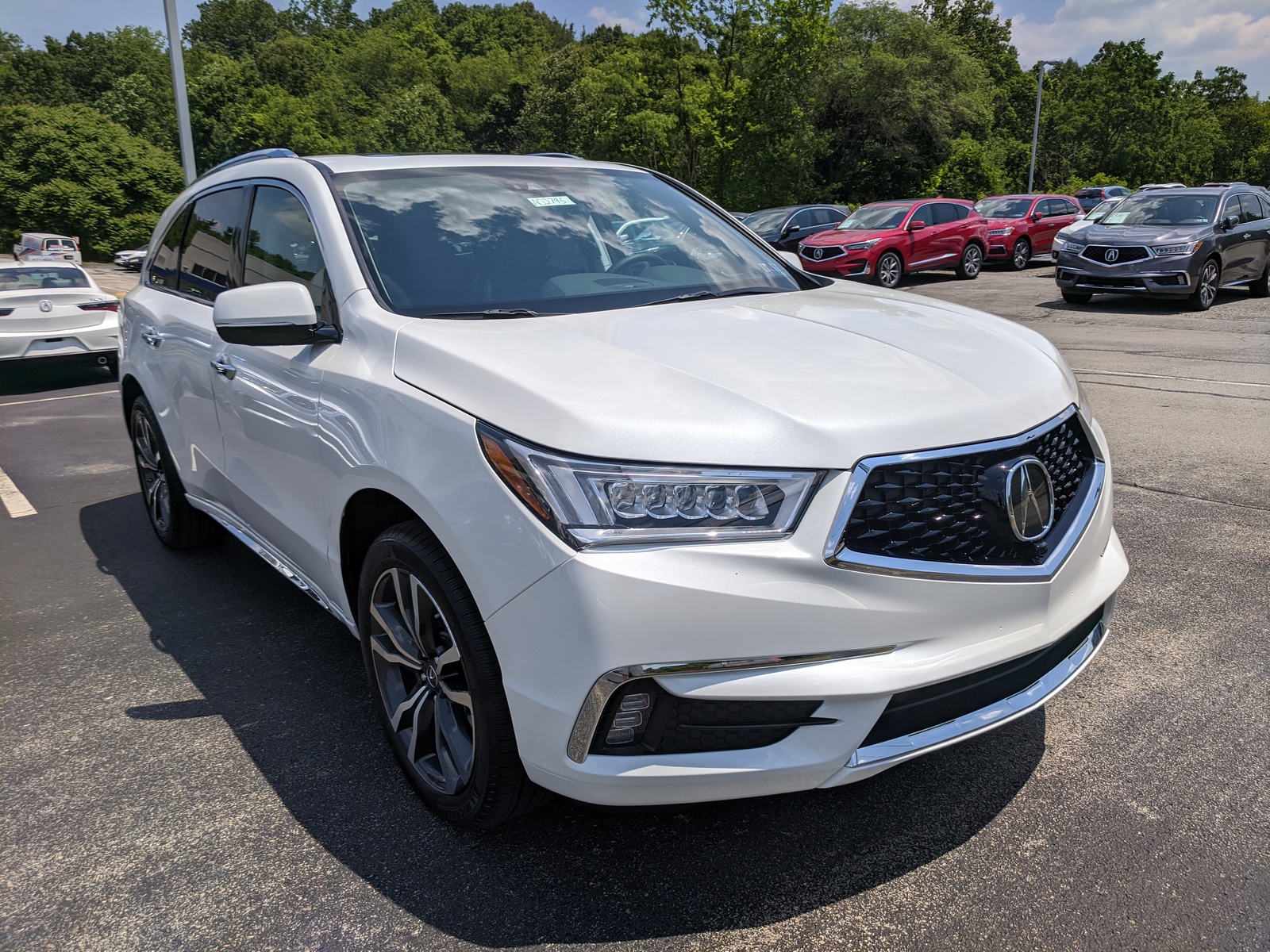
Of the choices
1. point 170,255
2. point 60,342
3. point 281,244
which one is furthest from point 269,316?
point 60,342

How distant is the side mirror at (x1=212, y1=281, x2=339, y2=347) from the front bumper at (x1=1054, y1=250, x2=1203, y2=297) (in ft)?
45.1

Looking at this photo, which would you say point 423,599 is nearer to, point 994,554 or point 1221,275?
point 994,554

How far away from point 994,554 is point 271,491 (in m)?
2.35

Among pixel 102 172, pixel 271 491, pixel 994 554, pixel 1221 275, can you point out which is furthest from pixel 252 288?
pixel 102 172

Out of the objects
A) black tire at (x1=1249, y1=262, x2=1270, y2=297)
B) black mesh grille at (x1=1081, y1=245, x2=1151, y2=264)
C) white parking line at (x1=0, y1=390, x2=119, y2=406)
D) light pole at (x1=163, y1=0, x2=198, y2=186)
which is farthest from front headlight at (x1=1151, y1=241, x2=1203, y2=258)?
light pole at (x1=163, y1=0, x2=198, y2=186)

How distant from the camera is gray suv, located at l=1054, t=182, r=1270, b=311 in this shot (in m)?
13.7

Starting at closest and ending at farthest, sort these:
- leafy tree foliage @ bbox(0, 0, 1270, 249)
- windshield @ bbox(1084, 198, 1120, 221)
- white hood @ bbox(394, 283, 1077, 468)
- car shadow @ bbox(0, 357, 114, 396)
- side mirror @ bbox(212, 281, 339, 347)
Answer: white hood @ bbox(394, 283, 1077, 468) < side mirror @ bbox(212, 281, 339, 347) < car shadow @ bbox(0, 357, 114, 396) < windshield @ bbox(1084, 198, 1120, 221) < leafy tree foliage @ bbox(0, 0, 1270, 249)

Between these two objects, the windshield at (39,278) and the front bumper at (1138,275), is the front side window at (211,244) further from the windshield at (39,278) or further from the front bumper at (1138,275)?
the front bumper at (1138,275)

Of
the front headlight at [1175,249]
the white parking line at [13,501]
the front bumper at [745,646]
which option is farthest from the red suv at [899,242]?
the front bumper at [745,646]

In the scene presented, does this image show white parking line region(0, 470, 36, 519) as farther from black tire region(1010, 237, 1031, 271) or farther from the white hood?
black tire region(1010, 237, 1031, 271)

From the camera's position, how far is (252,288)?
9.45 feet

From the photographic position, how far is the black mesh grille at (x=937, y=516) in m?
2.10

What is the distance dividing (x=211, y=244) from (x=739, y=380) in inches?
113

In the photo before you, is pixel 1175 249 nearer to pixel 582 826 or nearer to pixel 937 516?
pixel 937 516
